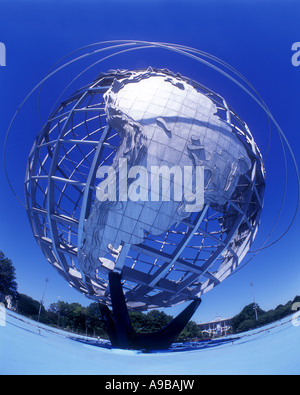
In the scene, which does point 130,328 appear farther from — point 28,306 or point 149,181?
point 28,306

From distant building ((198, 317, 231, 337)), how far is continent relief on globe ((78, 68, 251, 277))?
162ft

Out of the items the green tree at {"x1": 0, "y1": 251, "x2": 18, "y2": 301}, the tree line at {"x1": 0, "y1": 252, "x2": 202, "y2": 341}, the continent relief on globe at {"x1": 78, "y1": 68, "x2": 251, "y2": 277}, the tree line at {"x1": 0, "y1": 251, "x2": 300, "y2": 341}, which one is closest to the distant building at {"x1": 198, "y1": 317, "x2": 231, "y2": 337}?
the tree line at {"x1": 0, "y1": 251, "x2": 300, "y2": 341}

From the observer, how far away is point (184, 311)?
8375 mm

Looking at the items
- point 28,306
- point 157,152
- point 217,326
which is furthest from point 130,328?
point 217,326

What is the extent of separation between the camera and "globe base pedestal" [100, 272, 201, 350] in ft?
22.4

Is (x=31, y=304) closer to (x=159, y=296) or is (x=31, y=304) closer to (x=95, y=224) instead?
(x=159, y=296)
